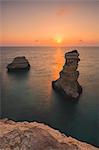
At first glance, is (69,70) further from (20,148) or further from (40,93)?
(20,148)

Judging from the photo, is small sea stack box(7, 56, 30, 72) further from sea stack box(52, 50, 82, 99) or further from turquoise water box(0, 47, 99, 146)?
sea stack box(52, 50, 82, 99)

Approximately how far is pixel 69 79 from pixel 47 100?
6.42 metres

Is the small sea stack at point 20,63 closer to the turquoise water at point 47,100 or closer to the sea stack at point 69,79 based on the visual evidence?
the turquoise water at point 47,100

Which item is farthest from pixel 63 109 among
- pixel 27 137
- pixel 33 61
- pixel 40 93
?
pixel 27 137

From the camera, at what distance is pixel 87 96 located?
3127 centimetres

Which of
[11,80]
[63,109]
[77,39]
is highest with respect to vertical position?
[77,39]

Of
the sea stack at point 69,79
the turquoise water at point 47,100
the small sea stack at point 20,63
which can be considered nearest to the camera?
the turquoise water at point 47,100

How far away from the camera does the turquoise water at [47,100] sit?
23.8 metres

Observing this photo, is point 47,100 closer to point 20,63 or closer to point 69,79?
point 20,63

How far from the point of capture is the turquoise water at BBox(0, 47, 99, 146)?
2377cm

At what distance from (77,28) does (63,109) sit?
963 cm

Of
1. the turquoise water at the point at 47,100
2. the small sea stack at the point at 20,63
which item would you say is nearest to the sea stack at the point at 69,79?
the turquoise water at the point at 47,100

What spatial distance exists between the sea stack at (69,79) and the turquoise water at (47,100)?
40.2 inches

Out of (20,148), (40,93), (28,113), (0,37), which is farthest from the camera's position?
(40,93)
